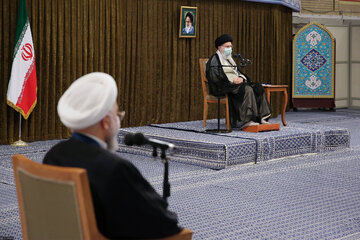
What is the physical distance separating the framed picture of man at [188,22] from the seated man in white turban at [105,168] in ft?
24.3

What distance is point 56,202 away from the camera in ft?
6.07

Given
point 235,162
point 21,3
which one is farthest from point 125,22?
point 235,162

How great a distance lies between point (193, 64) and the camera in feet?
31.3

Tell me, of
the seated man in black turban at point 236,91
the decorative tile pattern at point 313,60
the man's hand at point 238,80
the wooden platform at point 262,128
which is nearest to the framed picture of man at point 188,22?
the seated man in black turban at point 236,91

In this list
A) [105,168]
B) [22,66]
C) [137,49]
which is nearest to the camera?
[105,168]

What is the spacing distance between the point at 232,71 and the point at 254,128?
2.72 feet

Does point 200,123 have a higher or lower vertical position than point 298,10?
lower

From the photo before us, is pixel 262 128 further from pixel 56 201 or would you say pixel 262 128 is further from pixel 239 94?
pixel 56 201

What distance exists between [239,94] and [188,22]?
2676 mm

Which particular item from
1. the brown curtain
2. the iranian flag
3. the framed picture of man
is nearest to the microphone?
Answer: the iranian flag

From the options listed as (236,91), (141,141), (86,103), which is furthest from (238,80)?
(86,103)

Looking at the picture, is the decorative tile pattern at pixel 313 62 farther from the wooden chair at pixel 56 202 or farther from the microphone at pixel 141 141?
the wooden chair at pixel 56 202

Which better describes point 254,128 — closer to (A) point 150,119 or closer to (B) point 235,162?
(B) point 235,162

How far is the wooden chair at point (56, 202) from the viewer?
177 centimetres
